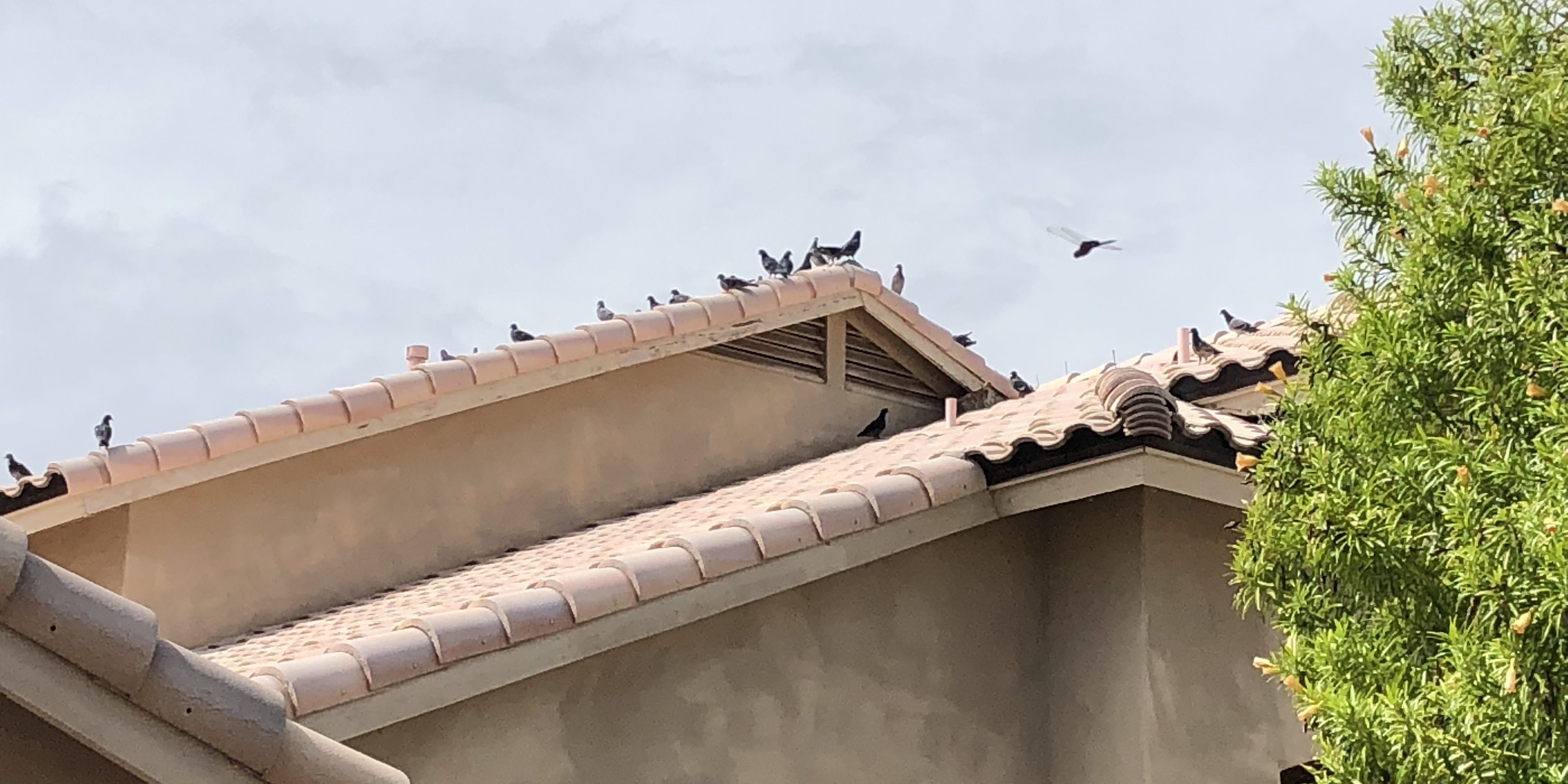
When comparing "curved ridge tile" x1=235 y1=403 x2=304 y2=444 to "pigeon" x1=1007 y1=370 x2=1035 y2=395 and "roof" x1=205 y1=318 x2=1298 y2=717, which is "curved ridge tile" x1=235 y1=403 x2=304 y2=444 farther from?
"pigeon" x1=1007 y1=370 x2=1035 y2=395

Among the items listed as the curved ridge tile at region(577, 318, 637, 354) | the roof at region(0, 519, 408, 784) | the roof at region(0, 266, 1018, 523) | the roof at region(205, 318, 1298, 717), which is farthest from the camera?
the curved ridge tile at region(577, 318, 637, 354)

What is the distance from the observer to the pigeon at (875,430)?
1181cm

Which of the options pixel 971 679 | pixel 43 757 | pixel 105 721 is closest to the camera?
pixel 105 721

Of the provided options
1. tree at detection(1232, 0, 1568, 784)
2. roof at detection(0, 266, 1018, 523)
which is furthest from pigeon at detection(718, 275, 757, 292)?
tree at detection(1232, 0, 1568, 784)

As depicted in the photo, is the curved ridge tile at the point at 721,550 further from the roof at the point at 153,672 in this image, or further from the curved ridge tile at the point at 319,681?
the roof at the point at 153,672

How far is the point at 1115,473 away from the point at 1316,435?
6.30 feet

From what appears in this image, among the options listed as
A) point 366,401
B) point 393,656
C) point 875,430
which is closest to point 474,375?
point 366,401

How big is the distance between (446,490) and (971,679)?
14.7 feet

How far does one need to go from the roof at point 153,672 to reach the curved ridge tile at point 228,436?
658 cm

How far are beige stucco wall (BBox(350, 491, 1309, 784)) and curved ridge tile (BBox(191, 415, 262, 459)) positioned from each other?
4.24 m

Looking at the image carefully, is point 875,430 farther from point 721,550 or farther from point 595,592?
point 595,592

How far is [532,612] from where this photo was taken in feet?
20.5

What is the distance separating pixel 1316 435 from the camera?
5152 millimetres

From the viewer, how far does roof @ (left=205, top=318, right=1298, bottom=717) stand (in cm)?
602
